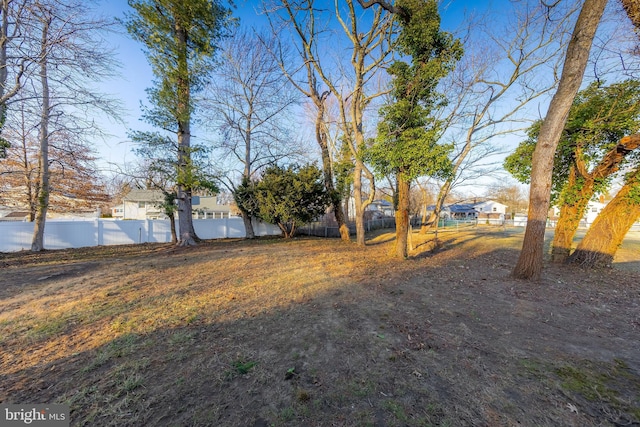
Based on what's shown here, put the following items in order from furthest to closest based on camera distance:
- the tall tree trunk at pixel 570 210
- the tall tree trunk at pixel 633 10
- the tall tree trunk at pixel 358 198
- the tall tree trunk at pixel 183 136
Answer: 1. the tall tree trunk at pixel 358 198
2. the tall tree trunk at pixel 183 136
3. the tall tree trunk at pixel 570 210
4. the tall tree trunk at pixel 633 10

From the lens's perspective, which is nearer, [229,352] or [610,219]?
[229,352]

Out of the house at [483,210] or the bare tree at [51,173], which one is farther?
the house at [483,210]

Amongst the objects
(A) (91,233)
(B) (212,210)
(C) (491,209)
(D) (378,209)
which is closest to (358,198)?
(A) (91,233)

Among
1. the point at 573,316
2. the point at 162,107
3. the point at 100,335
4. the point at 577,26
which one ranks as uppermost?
the point at 162,107

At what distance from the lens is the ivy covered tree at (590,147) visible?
5.39 m

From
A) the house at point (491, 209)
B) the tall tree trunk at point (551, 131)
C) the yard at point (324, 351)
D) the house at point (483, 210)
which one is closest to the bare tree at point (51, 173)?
the yard at point (324, 351)

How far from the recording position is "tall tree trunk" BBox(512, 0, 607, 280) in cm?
432

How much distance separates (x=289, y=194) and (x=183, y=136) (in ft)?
17.0

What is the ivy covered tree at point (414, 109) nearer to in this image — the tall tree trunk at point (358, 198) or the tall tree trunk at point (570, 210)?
the tall tree trunk at point (358, 198)

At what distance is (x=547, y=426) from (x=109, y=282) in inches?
259

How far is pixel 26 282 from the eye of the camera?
4.71m

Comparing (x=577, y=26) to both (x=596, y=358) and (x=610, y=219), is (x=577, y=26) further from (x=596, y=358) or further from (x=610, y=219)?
(x=596, y=358)

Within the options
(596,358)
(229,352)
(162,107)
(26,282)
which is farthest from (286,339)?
(162,107)

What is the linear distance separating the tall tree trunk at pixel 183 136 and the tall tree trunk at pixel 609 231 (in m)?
12.6
